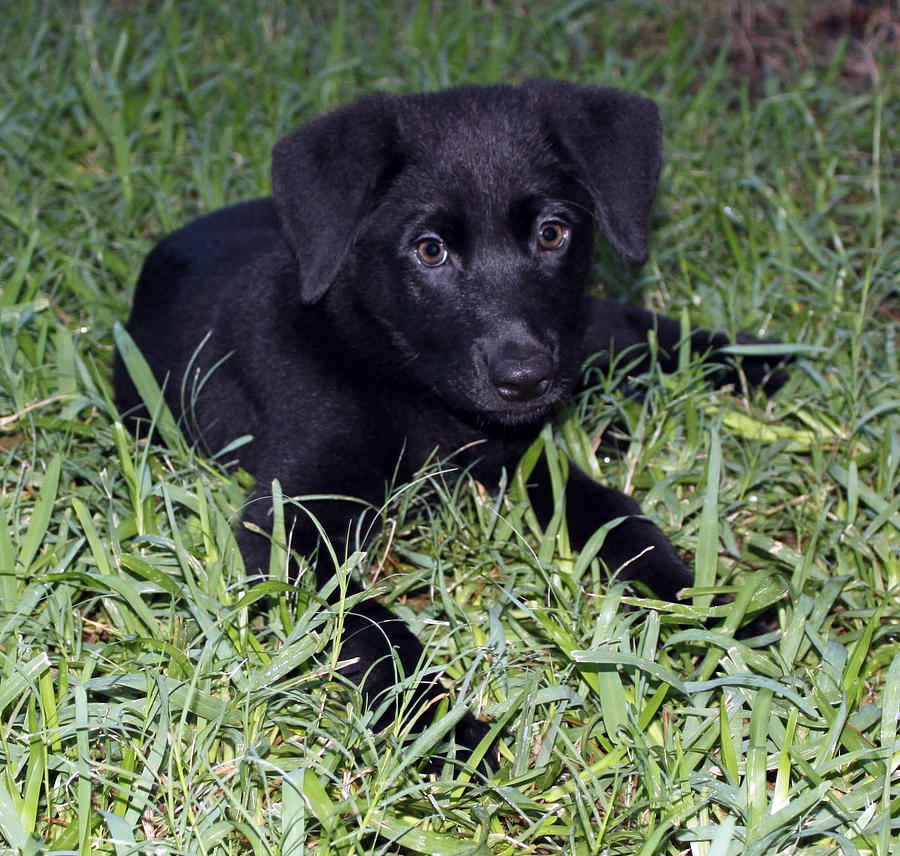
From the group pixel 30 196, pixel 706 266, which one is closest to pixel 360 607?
pixel 706 266

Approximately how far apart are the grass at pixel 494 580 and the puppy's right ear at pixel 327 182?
22.6 inches

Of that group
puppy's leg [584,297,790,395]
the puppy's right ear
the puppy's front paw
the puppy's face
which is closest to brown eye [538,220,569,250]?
the puppy's face

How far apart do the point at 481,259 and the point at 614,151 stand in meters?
→ 0.41

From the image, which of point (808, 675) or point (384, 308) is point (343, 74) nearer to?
point (384, 308)

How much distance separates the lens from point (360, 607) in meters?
2.77

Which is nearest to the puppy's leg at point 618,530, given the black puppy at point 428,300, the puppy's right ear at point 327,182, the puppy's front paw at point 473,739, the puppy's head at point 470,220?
the black puppy at point 428,300

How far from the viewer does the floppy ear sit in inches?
119

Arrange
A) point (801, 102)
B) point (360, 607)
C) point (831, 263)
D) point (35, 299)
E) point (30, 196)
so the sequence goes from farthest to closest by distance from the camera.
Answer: point (801, 102) → point (30, 196) → point (831, 263) → point (35, 299) → point (360, 607)

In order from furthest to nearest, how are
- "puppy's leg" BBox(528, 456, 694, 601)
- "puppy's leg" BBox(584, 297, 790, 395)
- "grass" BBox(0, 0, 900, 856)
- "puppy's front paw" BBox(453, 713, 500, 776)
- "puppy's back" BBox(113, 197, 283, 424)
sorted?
"puppy's leg" BBox(584, 297, 790, 395) → "puppy's back" BBox(113, 197, 283, 424) → "puppy's leg" BBox(528, 456, 694, 601) → "puppy's front paw" BBox(453, 713, 500, 776) → "grass" BBox(0, 0, 900, 856)

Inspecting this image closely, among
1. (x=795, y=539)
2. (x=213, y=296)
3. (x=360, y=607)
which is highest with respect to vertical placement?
(x=213, y=296)

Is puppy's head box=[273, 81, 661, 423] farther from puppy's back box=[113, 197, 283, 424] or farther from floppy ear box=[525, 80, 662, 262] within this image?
puppy's back box=[113, 197, 283, 424]

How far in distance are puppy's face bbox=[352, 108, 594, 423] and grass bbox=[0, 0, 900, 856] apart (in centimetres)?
33

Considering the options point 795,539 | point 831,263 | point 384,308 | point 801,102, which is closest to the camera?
point 384,308

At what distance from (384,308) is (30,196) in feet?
6.62
